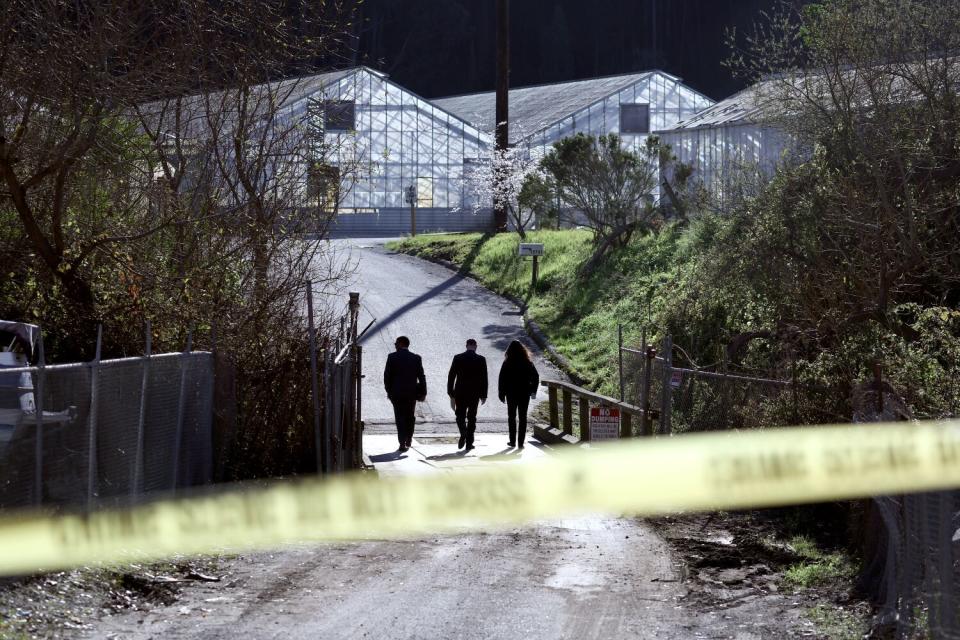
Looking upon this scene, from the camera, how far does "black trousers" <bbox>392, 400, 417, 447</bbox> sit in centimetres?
1691

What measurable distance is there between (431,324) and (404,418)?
588 inches

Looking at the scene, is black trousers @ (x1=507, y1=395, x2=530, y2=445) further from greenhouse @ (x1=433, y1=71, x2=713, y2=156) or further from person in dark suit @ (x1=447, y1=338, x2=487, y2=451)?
greenhouse @ (x1=433, y1=71, x2=713, y2=156)

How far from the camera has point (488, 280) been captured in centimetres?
3816

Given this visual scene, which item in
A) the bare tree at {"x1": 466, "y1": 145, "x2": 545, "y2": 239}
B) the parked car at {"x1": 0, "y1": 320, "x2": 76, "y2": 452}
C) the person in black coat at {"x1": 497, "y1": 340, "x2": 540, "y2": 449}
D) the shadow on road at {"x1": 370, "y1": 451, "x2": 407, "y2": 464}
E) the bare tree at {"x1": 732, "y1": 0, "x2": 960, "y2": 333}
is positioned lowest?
the shadow on road at {"x1": 370, "y1": 451, "x2": 407, "y2": 464}

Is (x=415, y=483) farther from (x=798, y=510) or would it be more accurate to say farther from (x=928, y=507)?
(x=928, y=507)

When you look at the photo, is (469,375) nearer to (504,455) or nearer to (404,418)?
(404,418)

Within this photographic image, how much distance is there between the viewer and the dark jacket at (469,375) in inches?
669

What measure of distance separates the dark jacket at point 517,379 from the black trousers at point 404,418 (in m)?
1.25

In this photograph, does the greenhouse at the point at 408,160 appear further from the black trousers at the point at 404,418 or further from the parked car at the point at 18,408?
the parked car at the point at 18,408

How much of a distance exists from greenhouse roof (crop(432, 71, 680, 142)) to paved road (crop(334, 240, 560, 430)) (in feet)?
34.4

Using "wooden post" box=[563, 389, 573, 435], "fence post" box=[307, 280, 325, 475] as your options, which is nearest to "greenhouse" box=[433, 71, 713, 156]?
"wooden post" box=[563, 389, 573, 435]

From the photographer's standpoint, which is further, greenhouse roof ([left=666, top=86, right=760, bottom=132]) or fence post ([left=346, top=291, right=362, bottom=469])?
greenhouse roof ([left=666, top=86, right=760, bottom=132])

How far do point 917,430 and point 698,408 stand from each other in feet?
21.2

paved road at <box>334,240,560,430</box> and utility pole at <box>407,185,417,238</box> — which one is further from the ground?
utility pole at <box>407,185,417,238</box>
